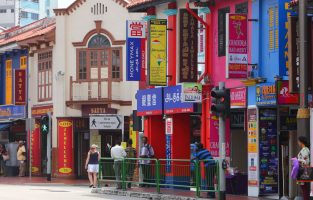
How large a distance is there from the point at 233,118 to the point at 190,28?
3353 mm

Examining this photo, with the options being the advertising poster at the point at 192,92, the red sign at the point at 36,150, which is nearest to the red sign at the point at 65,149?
the red sign at the point at 36,150

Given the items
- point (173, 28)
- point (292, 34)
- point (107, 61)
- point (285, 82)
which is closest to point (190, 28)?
point (173, 28)

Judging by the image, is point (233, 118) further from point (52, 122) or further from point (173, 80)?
point (52, 122)

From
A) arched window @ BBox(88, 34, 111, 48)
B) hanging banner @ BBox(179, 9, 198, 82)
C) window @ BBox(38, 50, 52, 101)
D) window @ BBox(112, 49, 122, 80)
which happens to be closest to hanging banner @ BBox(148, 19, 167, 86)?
hanging banner @ BBox(179, 9, 198, 82)

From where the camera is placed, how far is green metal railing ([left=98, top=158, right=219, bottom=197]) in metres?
25.2

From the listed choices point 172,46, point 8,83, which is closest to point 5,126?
point 8,83

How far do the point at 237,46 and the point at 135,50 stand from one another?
7.68 metres

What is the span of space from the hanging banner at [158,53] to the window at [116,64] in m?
12.8

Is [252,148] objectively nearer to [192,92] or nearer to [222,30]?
[192,92]

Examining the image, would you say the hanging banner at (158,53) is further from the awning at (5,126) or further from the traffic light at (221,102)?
the awning at (5,126)

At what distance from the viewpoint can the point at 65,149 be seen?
145ft

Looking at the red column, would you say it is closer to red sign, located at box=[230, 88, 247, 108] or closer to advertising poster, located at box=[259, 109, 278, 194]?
red sign, located at box=[230, 88, 247, 108]

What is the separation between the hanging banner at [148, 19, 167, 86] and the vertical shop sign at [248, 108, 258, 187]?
5.07 metres

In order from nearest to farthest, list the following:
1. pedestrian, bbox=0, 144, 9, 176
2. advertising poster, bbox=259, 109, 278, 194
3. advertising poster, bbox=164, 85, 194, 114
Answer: advertising poster, bbox=259, 109, 278, 194, advertising poster, bbox=164, 85, 194, 114, pedestrian, bbox=0, 144, 9, 176
